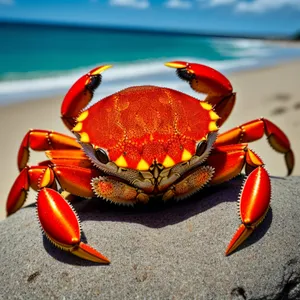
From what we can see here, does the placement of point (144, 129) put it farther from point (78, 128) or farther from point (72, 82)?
point (72, 82)

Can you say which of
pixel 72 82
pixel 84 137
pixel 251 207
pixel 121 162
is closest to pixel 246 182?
pixel 251 207

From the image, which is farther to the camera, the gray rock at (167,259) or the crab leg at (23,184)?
the crab leg at (23,184)

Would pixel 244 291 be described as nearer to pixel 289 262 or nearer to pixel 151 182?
pixel 289 262

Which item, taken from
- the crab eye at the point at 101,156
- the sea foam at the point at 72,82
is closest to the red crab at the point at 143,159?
the crab eye at the point at 101,156

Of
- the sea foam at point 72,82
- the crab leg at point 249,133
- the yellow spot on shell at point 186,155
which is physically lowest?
the sea foam at point 72,82

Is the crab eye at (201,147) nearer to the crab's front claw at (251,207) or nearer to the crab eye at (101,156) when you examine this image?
the crab's front claw at (251,207)

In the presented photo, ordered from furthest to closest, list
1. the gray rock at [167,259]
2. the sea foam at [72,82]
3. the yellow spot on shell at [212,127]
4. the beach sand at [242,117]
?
the sea foam at [72,82]
the beach sand at [242,117]
the yellow spot on shell at [212,127]
the gray rock at [167,259]

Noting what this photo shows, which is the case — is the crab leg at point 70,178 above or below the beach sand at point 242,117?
above

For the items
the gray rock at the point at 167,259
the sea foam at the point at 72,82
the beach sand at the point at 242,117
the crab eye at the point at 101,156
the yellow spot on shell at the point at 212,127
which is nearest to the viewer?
the gray rock at the point at 167,259
